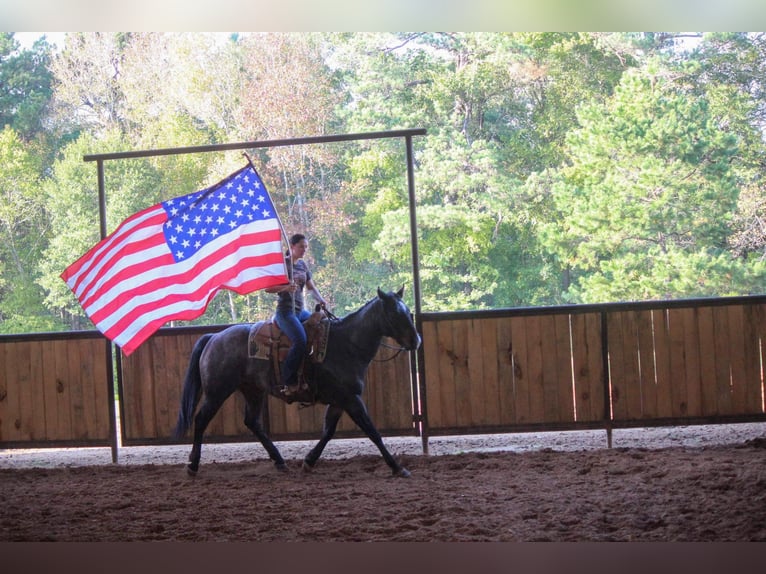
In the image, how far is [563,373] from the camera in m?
8.45

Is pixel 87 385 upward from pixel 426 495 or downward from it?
upward

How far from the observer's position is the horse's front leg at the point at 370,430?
24.7ft

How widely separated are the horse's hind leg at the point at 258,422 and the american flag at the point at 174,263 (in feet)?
3.28

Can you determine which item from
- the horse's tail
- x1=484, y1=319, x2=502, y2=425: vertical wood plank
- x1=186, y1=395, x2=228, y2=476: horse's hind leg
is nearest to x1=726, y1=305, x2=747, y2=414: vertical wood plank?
x1=484, y1=319, x2=502, y2=425: vertical wood plank

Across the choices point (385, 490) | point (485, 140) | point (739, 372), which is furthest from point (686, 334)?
point (485, 140)

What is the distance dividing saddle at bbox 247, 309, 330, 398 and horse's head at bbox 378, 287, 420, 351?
595mm

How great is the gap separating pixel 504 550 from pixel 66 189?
21.3 metres

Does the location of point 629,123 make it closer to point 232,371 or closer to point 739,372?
point 739,372

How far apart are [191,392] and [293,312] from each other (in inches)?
49.1

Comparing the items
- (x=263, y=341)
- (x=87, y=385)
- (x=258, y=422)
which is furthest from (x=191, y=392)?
(x=87, y=385)

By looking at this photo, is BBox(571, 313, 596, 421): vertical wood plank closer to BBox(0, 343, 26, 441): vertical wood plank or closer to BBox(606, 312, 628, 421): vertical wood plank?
BBox(606, 312, 628, 421): vertical wood plank

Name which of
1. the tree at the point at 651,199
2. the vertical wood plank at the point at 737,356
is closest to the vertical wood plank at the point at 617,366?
the vertical wood plank at the point at 737,356

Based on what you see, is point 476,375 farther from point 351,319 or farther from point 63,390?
point 63,390

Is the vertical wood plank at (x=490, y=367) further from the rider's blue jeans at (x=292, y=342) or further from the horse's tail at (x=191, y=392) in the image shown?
the horse's tail at (x=191, y=392)
